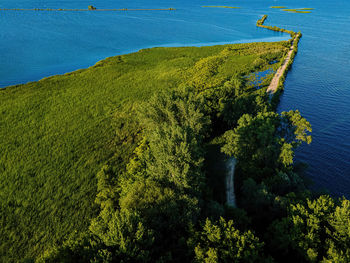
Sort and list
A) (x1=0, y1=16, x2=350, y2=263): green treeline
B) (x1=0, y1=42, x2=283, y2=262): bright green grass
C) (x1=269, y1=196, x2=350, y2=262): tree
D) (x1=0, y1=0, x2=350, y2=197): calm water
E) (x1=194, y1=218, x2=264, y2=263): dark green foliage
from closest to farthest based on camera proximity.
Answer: (x1=194, y1=218, x2=264, y2=263): dark green foliage, (x1=0, y1=16, x2=350, y2=263): green treeline, (x1=269, y1=196, x2=350, y2=262): tree, (x1=0, y1=42, x2=283, y2=262): bright green grass, (x1=0, y1=0, x2=350, y2=197): calm water

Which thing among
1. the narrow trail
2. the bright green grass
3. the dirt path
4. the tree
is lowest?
the bright green grass

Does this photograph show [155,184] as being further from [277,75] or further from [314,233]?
[277,75]

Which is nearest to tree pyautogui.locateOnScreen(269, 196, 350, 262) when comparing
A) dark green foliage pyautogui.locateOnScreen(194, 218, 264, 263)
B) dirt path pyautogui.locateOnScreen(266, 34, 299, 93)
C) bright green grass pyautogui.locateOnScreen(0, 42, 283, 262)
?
dark green foliage pyautogui.locateOnScreen(194, 218, 264, 263)

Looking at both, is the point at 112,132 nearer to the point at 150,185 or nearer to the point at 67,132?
the point at 67,132

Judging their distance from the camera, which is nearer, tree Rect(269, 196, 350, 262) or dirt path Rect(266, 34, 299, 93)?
tree Rect(269, 196, 350, 262)

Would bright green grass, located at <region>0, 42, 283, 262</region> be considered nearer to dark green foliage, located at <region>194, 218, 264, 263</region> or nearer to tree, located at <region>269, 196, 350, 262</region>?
dark green foliage, located at <region>194, 218, 264, 263</region>

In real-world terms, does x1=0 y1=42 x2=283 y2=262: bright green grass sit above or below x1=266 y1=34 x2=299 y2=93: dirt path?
below

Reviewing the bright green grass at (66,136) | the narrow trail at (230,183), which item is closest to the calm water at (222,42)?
the narrow trail at (230,183)

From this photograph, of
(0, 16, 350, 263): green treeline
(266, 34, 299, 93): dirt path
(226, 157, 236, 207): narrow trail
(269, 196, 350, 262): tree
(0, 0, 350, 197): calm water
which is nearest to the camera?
(0, 16, 350, 263): green treeline
